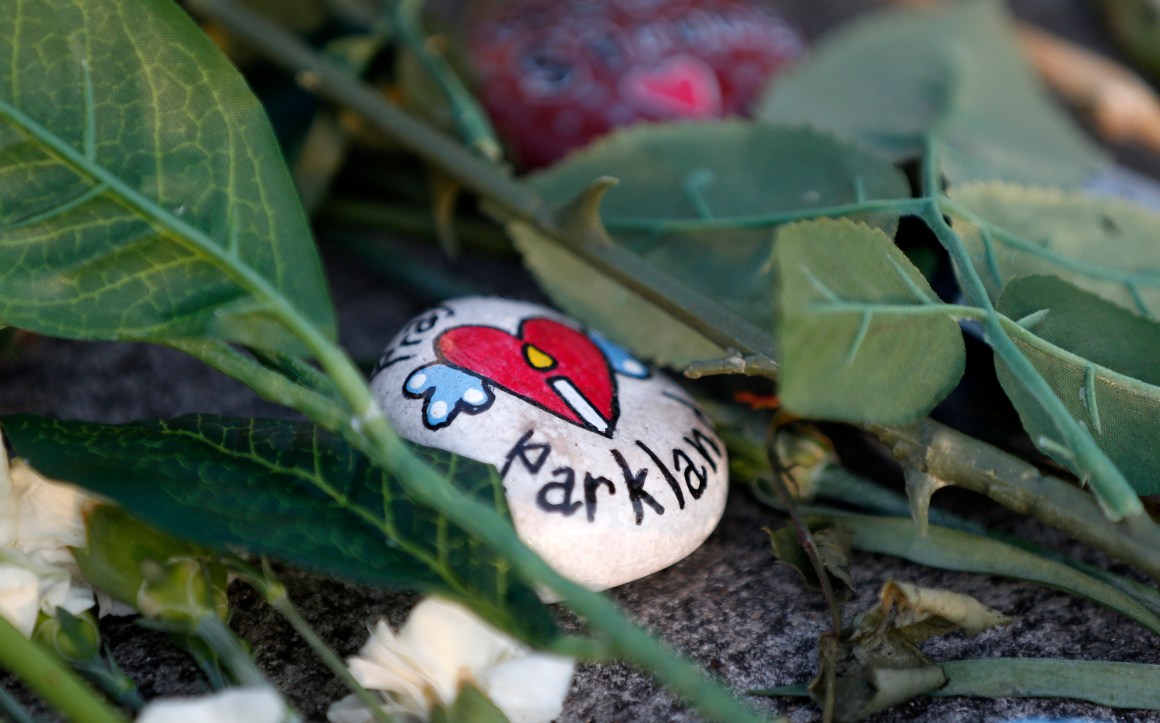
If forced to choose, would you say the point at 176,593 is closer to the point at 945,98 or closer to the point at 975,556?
the point at 975,556

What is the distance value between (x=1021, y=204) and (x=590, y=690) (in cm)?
41

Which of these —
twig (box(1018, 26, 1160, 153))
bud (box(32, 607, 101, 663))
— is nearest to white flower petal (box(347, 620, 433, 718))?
bud (box(32, 607, 101, 663))

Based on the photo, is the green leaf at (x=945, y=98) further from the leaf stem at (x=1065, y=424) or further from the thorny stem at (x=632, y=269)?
the leaf stem at (x=1065, y=424)

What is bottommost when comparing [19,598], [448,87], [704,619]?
[704,619]

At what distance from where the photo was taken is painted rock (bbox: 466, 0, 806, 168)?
0.86 metres

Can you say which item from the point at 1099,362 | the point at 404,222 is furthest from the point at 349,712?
the point at 404,222

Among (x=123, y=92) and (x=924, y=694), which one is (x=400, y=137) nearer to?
(x=123, y=92)

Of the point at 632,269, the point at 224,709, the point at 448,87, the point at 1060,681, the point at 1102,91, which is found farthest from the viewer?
Result: the point at 1102,91

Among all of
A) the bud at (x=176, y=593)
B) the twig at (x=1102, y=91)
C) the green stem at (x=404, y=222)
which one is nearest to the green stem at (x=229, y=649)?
the bud at (x=176, y=593)

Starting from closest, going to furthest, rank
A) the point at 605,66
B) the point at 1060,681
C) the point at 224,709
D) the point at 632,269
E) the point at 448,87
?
the point at 224,709
the point at 1060,681
the point at 632,269
the point at 448,87
the point at 605,66

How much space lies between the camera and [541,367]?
541 mm

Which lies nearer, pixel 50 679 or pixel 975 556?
pixel 50 679

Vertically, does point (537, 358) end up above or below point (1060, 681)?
above

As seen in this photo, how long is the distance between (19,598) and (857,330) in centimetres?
37
